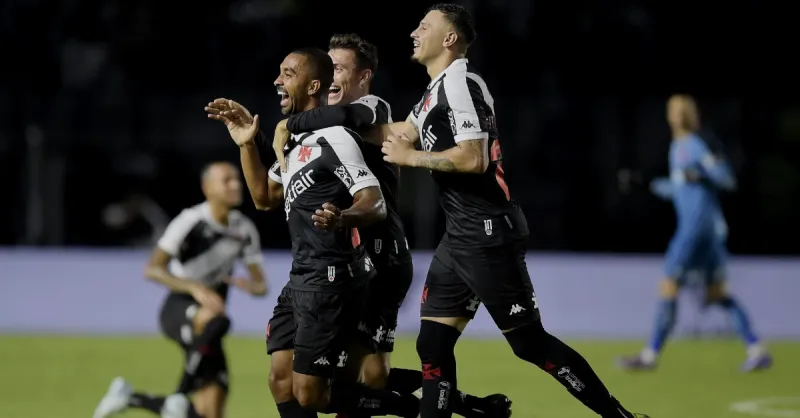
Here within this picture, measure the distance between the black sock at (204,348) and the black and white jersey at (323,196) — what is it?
1701mm

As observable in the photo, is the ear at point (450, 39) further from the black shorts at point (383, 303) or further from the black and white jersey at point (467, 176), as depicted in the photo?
the black shorts at point (383, 303)

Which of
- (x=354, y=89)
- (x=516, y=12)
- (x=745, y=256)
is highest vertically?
(x=516, y=12)

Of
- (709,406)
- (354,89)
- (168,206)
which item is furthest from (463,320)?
(168,206)

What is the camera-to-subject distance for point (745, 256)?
49.2 ft

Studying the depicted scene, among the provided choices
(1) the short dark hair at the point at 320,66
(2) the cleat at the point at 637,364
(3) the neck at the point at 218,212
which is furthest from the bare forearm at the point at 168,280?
(2) the cleat at the point at 637,364

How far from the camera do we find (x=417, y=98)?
606 inches

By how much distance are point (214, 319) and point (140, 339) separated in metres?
6.30

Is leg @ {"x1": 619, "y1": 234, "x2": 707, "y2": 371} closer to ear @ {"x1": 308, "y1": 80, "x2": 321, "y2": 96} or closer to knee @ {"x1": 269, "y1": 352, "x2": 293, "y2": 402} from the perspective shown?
knee @ {"x1": 269, "y1": 352, "x2": 293, "y2": 402}

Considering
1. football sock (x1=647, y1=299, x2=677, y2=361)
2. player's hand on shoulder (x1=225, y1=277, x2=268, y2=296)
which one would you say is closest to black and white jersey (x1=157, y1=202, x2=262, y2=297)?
player's hand on shoulder (x1=225, y1=277, x2=268, y2=296)

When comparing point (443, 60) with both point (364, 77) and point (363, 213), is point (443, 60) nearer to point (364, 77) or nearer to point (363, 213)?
point (364, 77)

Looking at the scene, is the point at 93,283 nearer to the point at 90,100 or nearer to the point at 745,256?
the point at 90,100

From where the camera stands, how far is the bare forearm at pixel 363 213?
575 centimetres

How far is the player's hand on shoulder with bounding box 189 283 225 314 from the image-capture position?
7707 millimetres

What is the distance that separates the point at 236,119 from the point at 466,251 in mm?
1314
